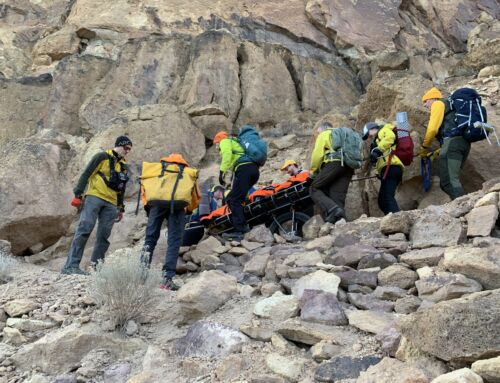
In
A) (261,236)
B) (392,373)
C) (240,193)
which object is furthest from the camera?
(240,193)

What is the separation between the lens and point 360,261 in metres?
5.55

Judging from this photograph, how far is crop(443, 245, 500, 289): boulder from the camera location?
14.2 feet

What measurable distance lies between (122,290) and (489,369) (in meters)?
3.08

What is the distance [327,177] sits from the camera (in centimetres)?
816

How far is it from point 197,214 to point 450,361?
640cm

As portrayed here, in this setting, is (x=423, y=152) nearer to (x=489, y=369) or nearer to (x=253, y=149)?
(x=253, y=149)

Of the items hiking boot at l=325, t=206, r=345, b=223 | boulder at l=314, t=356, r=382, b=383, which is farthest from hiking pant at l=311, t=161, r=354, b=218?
boulder at l=314, t=356, r=382, b=383

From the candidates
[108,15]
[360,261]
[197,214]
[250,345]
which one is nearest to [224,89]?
[108,15]

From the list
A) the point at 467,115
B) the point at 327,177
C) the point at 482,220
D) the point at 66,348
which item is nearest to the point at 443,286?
the point at 482,220

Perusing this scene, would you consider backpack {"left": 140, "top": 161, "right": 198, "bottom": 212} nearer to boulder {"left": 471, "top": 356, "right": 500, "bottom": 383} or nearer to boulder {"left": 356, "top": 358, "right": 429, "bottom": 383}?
boulder {"left": 356, "top": 358, "right": 429, "bottom": 383}

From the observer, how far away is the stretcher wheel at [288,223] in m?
8.55

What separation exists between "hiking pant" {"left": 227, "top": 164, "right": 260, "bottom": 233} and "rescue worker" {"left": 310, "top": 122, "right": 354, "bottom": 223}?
36.5 inches

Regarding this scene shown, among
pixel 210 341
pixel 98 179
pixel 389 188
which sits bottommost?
pixel 210 341

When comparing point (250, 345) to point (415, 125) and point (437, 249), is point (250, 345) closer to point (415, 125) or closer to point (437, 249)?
point (437, 249)
